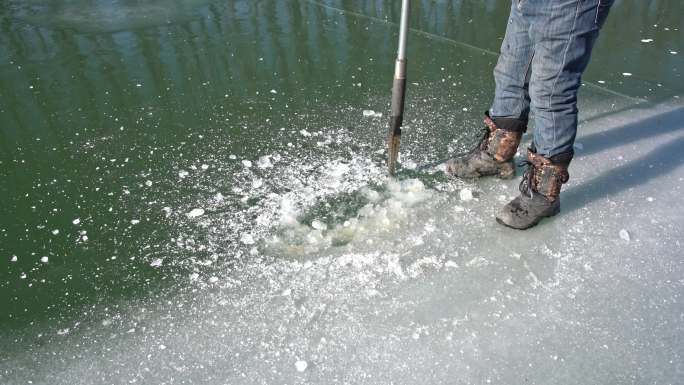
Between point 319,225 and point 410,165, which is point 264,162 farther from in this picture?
point 410,165

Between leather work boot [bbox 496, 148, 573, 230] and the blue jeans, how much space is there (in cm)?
4

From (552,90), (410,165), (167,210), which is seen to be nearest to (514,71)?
(552,90)

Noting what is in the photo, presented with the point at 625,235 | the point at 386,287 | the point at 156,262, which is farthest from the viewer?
the point at 625,235

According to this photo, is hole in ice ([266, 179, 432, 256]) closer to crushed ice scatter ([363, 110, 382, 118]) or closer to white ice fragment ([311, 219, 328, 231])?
white ice fragment ([311, 219, 328, 231])

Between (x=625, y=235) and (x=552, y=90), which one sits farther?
(x=625, y=235)

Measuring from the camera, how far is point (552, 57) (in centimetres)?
188

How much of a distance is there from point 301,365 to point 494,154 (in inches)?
50.7

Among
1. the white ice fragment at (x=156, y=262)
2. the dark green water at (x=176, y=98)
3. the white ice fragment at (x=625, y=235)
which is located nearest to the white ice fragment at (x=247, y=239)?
the dark green water at (x=176, y=98)

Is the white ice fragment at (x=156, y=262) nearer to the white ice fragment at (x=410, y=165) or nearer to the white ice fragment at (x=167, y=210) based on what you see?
the white ice fragment at (x=167, y=210)

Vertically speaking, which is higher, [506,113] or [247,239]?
[506,113]

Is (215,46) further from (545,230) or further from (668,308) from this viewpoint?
(668,308)

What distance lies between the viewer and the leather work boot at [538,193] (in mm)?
2072

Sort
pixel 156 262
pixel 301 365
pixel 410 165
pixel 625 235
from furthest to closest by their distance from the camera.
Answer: pixel 410 165 < pixel 625 235 < pixel 156 262 < pixel 301 365

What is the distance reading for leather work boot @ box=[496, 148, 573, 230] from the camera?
2.07 metres
